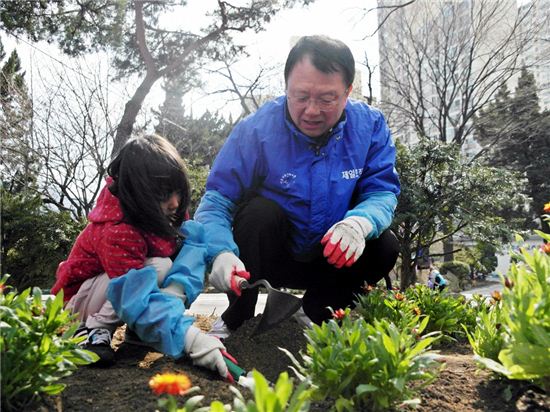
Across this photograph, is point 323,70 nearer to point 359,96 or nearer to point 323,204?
point 323,204

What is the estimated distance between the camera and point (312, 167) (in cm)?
226

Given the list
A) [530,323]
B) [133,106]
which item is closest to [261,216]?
[530,323]

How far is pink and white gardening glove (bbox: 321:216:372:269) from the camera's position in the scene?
189 centimetres

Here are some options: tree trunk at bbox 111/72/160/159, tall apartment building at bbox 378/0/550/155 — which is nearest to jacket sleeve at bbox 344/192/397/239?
tree trunk at bbox 111/72/160/159

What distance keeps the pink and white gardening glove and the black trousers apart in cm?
41

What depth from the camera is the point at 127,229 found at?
1.83 metres

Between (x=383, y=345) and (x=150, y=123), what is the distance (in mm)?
13909

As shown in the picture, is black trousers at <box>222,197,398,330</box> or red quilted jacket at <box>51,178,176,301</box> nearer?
red quilted jacket at <box>51,178,176,301</box>

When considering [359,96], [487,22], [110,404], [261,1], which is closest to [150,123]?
[261,1]

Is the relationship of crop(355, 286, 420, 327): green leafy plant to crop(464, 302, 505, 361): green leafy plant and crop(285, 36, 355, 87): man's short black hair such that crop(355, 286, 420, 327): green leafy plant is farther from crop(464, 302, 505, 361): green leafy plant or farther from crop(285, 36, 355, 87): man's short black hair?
crop(285, 36, 355, 87): man's short black hair

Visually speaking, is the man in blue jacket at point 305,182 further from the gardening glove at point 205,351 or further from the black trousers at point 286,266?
the gardening glove at point 205,351

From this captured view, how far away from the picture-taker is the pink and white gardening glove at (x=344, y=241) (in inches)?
74.3

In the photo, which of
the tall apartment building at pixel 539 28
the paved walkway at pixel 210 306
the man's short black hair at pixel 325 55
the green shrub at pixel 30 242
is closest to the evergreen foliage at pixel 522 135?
the tall apartment building at pixel 539 28

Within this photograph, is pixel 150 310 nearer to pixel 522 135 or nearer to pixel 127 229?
pixel 127 229
